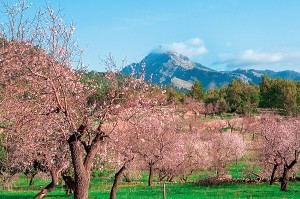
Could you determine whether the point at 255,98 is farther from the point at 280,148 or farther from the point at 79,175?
the point at 79,175

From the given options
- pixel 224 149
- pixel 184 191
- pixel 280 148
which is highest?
pixel 280 148

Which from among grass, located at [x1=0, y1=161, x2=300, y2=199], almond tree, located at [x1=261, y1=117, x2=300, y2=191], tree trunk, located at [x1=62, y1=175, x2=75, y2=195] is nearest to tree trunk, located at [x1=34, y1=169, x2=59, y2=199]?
grass, located at [x1=0, y1=161, x2=300, y2=199]

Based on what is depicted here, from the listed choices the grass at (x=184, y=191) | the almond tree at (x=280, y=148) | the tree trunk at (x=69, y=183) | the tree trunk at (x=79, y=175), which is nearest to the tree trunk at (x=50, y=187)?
the grass at (x=184, y=191)

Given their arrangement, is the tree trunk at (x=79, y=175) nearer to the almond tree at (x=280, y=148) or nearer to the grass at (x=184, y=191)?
the grass at (x=184, y=191)

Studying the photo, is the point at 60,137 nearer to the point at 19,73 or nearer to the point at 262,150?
the point at 19,73

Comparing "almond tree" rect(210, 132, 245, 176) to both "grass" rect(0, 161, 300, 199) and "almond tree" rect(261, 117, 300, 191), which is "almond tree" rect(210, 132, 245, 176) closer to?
"grass" rect(0, 161, 300, 199)

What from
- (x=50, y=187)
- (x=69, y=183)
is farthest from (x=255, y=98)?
(x=50, y=187)

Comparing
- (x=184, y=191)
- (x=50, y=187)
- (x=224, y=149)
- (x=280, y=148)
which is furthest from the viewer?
(x=224, y=149)

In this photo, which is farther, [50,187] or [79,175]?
[50,187]

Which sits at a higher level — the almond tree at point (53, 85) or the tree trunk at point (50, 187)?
the almond tree at point (53, 85)

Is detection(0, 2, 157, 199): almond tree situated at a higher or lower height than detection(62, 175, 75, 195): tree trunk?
higher

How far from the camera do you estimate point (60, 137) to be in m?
26.5

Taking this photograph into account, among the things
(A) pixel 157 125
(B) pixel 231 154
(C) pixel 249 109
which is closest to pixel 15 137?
(A) pixel 157 125

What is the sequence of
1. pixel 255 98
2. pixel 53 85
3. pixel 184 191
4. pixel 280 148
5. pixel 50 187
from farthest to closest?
pixel 255 98
pixel 280 148
pixel 184 191
pixel 50 187
pixel 53 85
